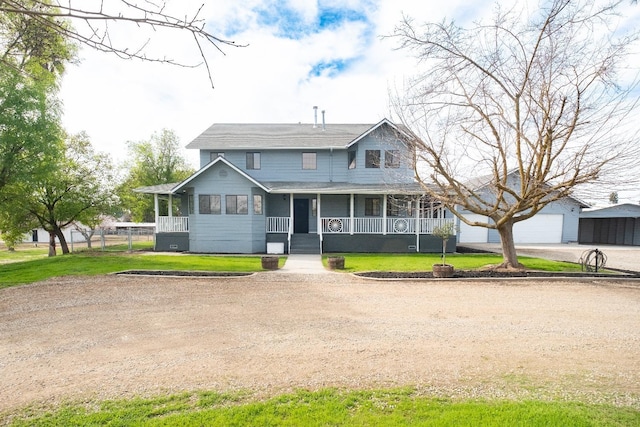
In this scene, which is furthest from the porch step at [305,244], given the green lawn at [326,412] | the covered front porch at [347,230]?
the green lawn at [326,412]

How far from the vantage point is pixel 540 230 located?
25406 millimetres

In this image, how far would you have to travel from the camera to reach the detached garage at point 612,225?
25.6m

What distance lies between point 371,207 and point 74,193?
18.7 meters

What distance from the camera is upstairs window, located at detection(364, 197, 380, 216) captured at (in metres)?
19.6

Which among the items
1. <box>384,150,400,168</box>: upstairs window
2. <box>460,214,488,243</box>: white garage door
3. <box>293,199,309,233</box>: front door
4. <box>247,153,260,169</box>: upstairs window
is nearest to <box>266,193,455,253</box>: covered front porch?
<box>293,199,309,233</box>: front door

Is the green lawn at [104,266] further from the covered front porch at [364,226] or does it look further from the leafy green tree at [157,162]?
the leafy green tree at [157,162]

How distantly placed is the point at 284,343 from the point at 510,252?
429 inches

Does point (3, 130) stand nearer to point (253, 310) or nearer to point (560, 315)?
point (253, 310)

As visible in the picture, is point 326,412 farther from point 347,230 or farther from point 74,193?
point 74,193

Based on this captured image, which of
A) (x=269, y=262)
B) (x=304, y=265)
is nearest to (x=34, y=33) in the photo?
(x=269, y=262)

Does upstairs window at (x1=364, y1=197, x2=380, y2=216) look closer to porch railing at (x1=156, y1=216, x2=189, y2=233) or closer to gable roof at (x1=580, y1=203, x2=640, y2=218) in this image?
porch railing at (x1=156, y1=216, x2=189, y2=233)

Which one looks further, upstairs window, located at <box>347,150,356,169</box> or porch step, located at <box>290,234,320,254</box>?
upstairs window, located at <box>347,150,356,169</box>

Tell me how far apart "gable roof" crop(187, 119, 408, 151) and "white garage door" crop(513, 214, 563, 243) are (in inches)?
596

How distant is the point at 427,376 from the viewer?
421 centimetres
